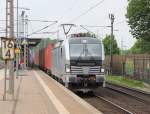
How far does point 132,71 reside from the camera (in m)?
48.2

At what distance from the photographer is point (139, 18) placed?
68.4m

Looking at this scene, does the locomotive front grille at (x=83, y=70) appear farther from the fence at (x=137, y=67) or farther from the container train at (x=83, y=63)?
the fence at (x=137, y=67)

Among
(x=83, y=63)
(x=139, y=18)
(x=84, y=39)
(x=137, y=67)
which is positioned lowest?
(x=137, y=67)

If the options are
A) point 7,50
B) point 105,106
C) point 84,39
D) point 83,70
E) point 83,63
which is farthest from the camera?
point 84,39

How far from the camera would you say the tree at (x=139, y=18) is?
6719 centimetres

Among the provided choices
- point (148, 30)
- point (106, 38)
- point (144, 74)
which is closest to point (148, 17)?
point (148, 30)

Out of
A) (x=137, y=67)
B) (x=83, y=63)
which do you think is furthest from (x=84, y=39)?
(x=137, y=67)

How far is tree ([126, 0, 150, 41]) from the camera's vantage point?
2645 inches

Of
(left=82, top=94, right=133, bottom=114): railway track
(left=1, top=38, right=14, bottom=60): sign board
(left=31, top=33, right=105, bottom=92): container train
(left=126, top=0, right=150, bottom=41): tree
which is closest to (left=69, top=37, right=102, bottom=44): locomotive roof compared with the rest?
(left=31, top=33, right=105, bottom=92): container train

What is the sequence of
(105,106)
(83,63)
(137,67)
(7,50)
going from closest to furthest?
(7,50)
(105,106)
(83,63)
(137,67)

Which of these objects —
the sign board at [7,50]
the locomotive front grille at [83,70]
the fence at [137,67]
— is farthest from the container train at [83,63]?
the fence at [137,67]

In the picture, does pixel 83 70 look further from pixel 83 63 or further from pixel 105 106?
pixel 105 106

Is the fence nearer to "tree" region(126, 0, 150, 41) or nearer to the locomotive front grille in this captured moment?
"tree" region(126, 0, 150, 41)

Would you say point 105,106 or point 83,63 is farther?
point 83,63
